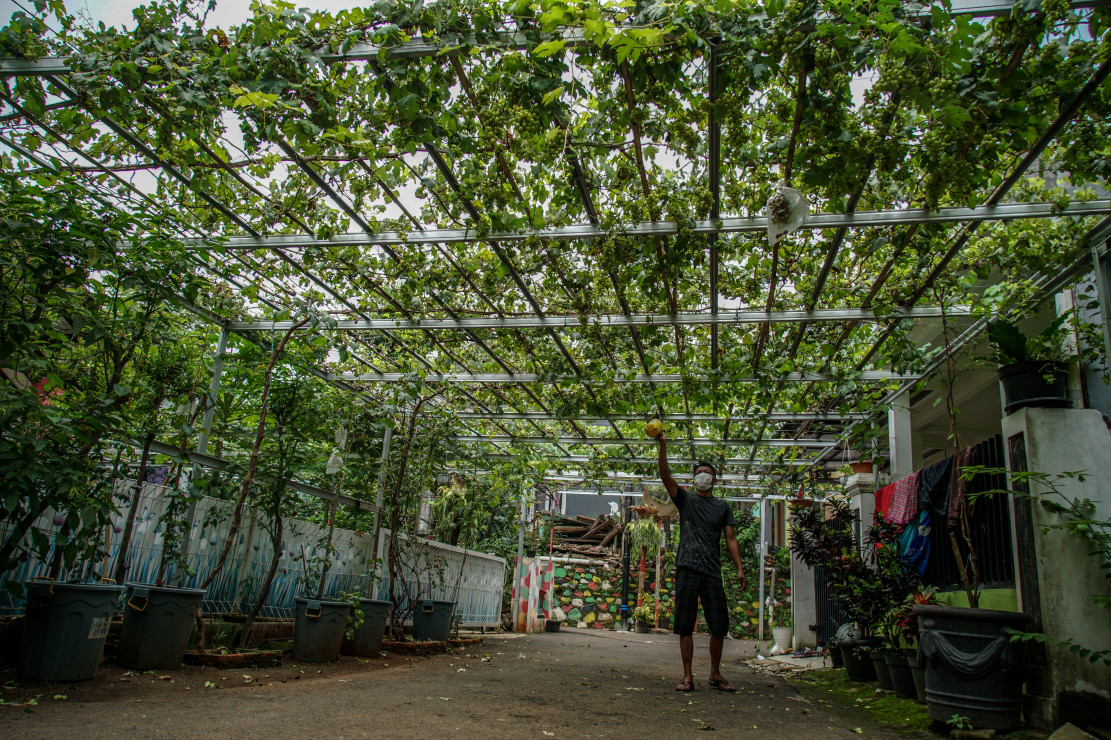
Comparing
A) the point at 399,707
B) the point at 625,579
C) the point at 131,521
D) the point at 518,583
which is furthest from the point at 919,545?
the point at 625,579

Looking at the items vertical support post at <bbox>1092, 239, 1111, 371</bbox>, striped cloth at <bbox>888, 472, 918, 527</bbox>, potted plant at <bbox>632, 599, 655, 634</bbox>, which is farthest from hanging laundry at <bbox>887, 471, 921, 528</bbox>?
potted plant at <bbox>632, 599, 655, 634</bbox>

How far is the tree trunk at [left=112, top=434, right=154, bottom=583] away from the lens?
468 centimetres

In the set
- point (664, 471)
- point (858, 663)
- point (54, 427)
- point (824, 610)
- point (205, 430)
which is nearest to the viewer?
point (54, 427)

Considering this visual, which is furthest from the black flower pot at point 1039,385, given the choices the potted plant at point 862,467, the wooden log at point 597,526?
the wooden log at point 597,526

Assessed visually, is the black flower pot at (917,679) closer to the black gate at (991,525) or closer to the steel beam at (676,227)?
the black gate at (991,525)

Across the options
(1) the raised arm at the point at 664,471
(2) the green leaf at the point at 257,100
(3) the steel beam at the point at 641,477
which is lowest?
(1) the raised arm at the point at 664,471

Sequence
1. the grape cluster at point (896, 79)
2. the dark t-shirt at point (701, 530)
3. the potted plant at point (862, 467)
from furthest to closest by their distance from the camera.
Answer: the potted plant at point (862, 467) < the dark t-shirt at point (701, 530) < the grape cluster at point (896, 79)

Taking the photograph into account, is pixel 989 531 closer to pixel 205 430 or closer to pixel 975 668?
pixel 975 668

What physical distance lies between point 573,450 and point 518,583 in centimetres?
359

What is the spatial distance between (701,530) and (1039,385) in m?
2.50

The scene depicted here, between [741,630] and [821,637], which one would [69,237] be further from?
[741,630]

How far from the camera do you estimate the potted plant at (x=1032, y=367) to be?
4.36m

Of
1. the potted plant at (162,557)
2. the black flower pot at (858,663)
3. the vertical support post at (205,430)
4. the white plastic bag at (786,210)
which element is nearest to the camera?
the white plastic bag at (786,210)

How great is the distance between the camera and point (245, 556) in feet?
20.3
